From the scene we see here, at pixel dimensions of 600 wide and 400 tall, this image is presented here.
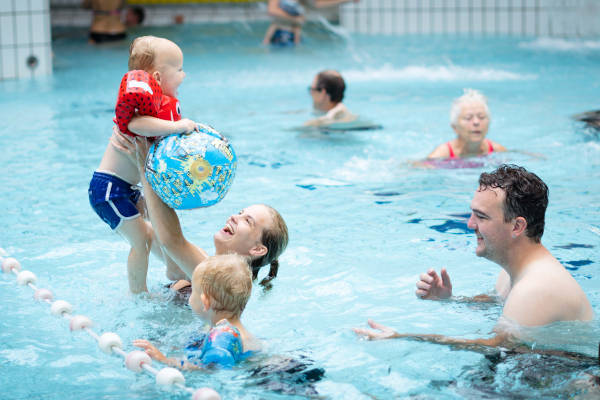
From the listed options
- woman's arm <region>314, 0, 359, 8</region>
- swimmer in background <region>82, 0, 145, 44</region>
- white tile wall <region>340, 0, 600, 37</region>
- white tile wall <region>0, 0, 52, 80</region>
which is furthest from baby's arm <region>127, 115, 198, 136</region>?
white tile wall <region>340, 0, 600, 37</region>

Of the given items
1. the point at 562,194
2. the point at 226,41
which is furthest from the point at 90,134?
the point at 226,41

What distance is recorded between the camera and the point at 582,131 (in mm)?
8672

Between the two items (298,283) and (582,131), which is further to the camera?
(582,131)

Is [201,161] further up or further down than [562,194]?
further up

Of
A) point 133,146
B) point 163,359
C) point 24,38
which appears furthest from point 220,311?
point 24,38

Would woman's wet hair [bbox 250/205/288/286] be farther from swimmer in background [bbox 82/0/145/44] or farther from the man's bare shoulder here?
swimmer in background [bbox 82/0/145/44]

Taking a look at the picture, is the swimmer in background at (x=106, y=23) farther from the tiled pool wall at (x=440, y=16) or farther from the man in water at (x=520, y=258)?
the man in water at (x=520, y=258)

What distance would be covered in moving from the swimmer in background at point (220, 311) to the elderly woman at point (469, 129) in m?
4.31

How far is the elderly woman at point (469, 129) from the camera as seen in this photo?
7.32m

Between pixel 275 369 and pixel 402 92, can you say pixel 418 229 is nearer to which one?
pixel 275 369

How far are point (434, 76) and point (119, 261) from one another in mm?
8863

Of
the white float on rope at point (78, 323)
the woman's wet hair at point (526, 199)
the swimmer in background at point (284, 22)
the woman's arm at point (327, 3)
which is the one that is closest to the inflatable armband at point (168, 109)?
the white float on rope at point (78, 323)

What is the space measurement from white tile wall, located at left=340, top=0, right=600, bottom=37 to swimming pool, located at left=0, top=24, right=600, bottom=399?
3.65m

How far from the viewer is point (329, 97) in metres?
9.08
